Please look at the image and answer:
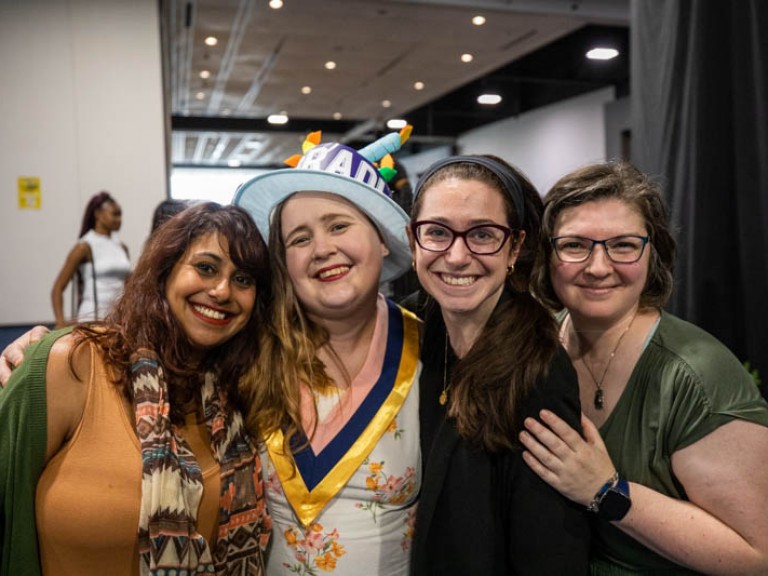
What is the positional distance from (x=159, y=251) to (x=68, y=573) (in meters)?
0.67

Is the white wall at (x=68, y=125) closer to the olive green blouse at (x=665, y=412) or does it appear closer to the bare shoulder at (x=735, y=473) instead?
the olive green blouse at (x=665, y=412)

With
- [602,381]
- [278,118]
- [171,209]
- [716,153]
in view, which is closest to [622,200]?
[602,381]

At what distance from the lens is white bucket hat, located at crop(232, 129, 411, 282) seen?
159 centimetres

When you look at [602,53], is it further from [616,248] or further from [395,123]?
[616,248]

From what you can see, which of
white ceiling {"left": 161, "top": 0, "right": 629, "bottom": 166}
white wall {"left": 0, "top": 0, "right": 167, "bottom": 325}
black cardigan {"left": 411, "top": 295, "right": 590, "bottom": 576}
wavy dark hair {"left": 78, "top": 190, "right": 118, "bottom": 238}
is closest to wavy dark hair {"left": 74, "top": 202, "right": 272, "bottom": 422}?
black cardigan {"left": 411, "top": 295, "right": 590, "bottom": 576}

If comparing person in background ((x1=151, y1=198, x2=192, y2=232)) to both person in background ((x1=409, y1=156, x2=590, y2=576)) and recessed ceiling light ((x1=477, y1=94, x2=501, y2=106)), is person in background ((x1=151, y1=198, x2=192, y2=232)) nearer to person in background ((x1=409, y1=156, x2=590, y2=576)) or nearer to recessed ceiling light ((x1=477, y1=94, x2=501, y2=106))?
person in background ((x1=409, y1=156, x2=590, y2=576))

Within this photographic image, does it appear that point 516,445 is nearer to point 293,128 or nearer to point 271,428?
point 271,428

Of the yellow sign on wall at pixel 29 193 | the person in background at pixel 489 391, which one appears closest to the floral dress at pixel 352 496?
the person in background at pixel 489 391

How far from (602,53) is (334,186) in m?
7.65

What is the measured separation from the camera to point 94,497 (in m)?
1.33

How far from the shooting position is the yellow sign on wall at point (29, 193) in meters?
4.74

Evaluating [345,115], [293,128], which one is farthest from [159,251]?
[293,128]

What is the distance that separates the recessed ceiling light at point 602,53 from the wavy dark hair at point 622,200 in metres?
7.35

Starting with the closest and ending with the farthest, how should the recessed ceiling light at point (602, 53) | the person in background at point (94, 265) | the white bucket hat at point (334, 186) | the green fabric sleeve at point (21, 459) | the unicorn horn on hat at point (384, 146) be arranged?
1. the green fabric sleeve at point (21, 459)
2. the white bucket hat at point (334, 186)
3. the unicorn horn on hat at point (384, 146)
4. the person in background at point (94, 265)
5. the recessed ceiling light at point (602, 53)
